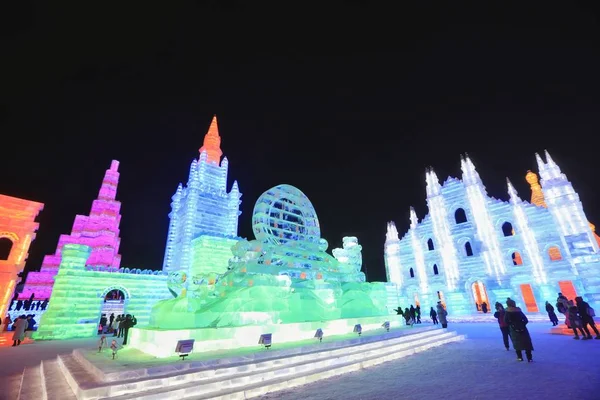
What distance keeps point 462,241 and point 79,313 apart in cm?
3295

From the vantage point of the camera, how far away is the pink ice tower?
40438 millimetres

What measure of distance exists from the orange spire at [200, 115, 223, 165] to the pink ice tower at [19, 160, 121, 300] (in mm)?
23968

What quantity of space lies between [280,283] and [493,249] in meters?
24.2

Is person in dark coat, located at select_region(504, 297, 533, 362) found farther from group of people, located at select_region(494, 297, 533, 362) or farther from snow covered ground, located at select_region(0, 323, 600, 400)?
snow covered ground, located at select_region(0, 323, 600, 400)

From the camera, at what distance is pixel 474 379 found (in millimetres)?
5039

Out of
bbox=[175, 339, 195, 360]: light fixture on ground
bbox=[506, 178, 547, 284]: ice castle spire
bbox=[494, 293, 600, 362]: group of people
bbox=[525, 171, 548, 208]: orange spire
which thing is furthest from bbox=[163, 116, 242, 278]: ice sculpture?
bbox=[525, 171, 548, 208]: orange spire

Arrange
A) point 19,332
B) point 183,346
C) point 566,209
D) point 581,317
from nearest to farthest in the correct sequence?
point 183,346 → point 581,317 → point 19,332 → point 566,209

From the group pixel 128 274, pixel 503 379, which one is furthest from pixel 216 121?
pixel 503 379

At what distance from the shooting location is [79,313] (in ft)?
56.2

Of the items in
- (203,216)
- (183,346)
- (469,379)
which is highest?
(203,216)

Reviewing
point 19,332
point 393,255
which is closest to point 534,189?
point 393,255

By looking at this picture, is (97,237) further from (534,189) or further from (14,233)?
(534,189)

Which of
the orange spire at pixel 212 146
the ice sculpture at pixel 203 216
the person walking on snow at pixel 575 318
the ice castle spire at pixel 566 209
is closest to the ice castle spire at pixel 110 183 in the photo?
the ice sculpture at pixel 203 216

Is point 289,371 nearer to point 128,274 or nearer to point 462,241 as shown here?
point 128,274
